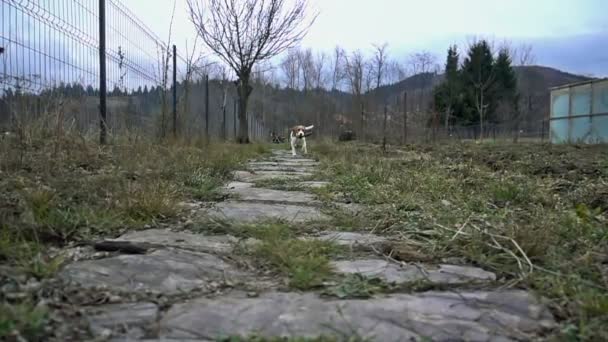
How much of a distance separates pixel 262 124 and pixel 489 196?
23.6 m

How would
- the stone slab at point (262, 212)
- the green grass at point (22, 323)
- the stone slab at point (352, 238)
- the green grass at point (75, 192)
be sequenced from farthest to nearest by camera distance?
the stone slab at point (262, 212)
the stone slab at point (352, 238)
the green grass at point (75, 192)
the green grass at point (22, 323)

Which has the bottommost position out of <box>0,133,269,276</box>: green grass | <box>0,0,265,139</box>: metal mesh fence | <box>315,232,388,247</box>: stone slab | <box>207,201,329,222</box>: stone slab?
<box>315,232,388,247</box>: stone slab

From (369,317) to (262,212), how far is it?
1.46 metres

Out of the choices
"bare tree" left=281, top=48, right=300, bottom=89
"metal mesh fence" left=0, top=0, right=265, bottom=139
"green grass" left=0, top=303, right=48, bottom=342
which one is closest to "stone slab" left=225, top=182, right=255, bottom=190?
"metal mesh fence" left=0, top=0, right=265, bottom=139

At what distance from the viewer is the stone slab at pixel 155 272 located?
138 centimetres

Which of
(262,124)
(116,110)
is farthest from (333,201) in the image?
(262,124)

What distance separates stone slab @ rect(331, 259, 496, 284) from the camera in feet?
4.91

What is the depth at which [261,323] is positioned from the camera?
1163 mm

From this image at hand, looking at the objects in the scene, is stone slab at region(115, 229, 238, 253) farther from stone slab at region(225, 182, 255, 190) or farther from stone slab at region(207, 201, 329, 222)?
stone slab at region(225, 182, 255, 190)

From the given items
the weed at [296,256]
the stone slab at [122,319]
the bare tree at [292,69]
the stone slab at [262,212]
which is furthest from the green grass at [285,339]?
the bare tree at [292,69]

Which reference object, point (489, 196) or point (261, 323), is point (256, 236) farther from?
point (489, 196)

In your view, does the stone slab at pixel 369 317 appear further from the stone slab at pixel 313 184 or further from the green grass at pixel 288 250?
the stone slab at pixel 313 184

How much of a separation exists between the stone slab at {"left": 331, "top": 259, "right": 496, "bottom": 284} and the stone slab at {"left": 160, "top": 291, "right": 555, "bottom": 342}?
0.13 metres

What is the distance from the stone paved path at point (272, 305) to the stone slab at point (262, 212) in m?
0.62
